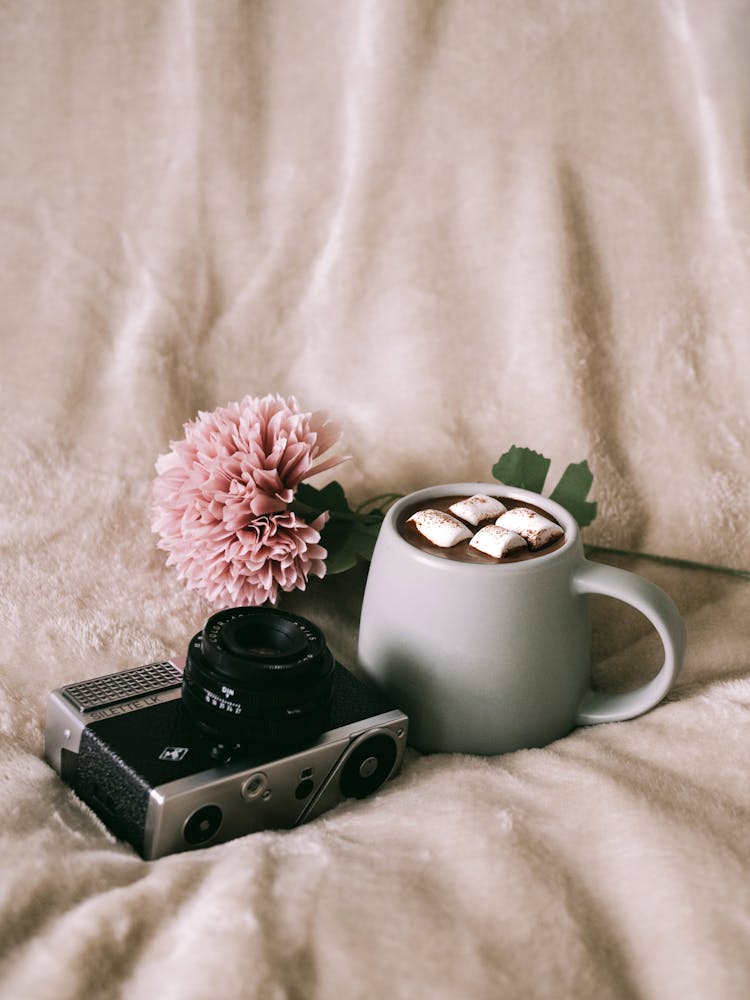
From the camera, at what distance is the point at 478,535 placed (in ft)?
1.97

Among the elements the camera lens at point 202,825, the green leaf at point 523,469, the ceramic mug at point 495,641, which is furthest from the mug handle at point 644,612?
the camera lens at point 202,825

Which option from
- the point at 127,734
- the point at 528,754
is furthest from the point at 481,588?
the point at 127,734

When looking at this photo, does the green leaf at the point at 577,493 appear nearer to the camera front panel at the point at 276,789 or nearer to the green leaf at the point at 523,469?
the green leaf at the point at 523,469

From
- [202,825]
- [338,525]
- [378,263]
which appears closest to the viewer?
[202,825]

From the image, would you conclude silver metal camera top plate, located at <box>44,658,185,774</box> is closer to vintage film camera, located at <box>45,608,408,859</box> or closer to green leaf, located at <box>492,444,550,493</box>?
vintage film camera, located at <box>45,608,408,859</box>

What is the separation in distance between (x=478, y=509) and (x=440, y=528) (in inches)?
1.4

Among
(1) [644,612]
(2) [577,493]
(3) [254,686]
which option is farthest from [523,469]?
(3) [254,686]

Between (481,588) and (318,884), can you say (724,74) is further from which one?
(318,884)

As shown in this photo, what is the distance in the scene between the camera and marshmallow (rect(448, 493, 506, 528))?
626 millimetres

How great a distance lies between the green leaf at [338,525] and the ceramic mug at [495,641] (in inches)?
3.7

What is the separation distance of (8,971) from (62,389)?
51cm

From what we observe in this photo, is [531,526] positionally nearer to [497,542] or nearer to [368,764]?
[497,542]

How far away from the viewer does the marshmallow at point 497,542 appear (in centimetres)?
58

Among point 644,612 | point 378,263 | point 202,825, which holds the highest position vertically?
point 378,263
